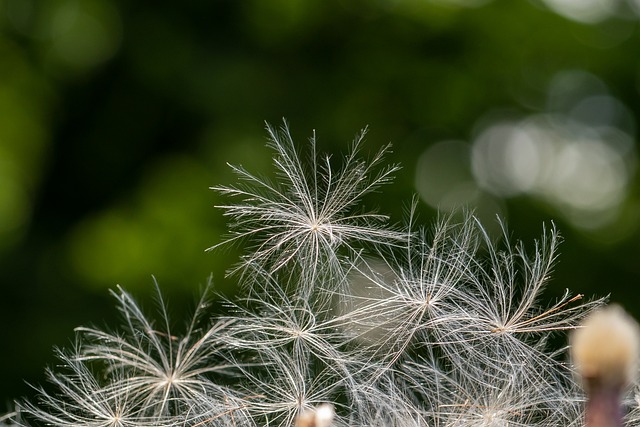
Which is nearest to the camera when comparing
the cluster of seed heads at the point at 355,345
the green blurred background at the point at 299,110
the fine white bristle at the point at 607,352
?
the fine white bristle at the point at 607,352

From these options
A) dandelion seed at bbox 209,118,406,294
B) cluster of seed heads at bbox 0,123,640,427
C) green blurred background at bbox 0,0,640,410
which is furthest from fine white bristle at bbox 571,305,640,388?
green blurred background at bbox 0,0,640,410

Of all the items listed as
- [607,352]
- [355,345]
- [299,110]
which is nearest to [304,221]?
[355,345]

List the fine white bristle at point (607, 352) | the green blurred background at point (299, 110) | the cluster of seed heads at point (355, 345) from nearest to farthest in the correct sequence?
the fine white bristle at point (607, 352)
the cluster of seed heads at point (355, 345)
the green blurred background at point (299, 110)

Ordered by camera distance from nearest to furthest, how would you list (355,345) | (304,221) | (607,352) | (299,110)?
(607,352)
(355,345)
(304,221)
(299,110)

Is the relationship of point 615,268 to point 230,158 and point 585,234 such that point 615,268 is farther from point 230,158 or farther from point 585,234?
point 230,158

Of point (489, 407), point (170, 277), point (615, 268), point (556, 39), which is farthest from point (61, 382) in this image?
point (556, 39)

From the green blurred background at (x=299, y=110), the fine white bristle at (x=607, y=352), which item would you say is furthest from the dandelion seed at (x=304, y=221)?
the green blurred background at (x=299, y=110)

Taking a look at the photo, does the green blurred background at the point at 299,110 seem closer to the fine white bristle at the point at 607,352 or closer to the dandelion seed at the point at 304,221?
the dandelion seed at the point at 304,221

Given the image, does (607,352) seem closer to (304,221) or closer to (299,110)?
(304,221)

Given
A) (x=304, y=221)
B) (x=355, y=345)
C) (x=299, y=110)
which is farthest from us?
(x=299, y=110)

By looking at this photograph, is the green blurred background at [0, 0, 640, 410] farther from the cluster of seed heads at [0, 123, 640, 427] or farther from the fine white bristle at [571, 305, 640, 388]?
the fine white bristle at [571, 305, 640, 388]
